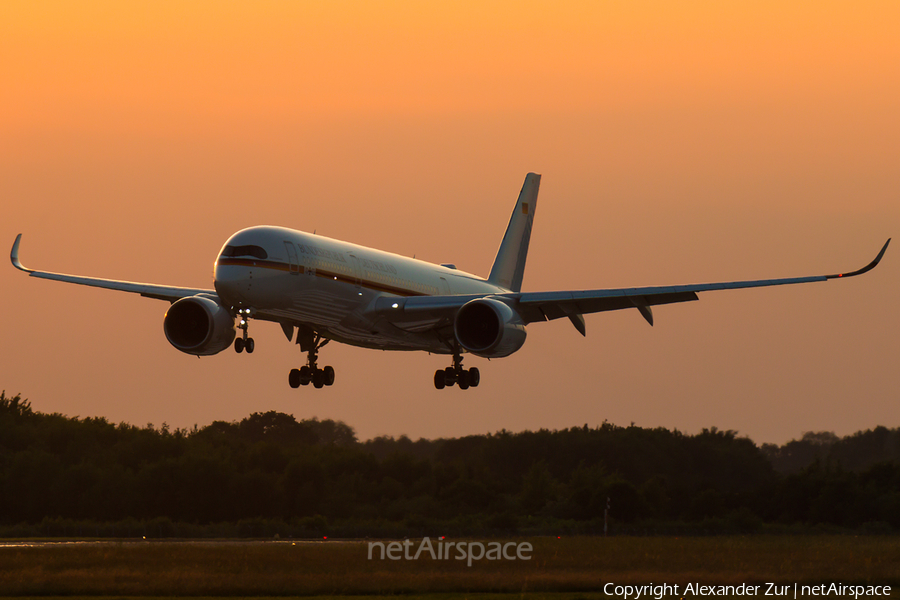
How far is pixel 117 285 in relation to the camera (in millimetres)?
55531

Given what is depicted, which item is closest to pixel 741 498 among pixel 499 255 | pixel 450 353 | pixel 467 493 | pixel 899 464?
pixel 899 464

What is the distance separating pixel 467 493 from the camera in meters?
88.2

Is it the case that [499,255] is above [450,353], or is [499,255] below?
above

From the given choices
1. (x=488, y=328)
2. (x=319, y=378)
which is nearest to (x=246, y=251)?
(x=488, y=328)

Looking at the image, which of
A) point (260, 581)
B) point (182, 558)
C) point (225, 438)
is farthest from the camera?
Answer: point (225, 438)

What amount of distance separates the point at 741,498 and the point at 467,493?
17352 millimetres

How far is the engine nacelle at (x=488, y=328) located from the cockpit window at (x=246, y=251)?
8459 millimetres

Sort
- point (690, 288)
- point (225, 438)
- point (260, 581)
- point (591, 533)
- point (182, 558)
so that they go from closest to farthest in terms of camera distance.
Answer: point (690, 288) → point (260, 581) → point (182, 558) → point (591, 533) → point (225, 438)

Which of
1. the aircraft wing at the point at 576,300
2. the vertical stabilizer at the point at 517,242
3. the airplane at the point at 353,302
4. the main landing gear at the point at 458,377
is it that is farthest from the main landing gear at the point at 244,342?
the vertical stabilizer at the point at 517,242

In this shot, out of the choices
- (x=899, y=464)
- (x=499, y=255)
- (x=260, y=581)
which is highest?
(x=499, y=255)

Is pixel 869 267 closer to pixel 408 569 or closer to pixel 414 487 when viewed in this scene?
pixel 408 569

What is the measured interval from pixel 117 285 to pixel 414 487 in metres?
39.3

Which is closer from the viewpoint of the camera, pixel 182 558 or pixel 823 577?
pixel 823 577

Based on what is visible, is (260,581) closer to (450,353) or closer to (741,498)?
(450,353)
